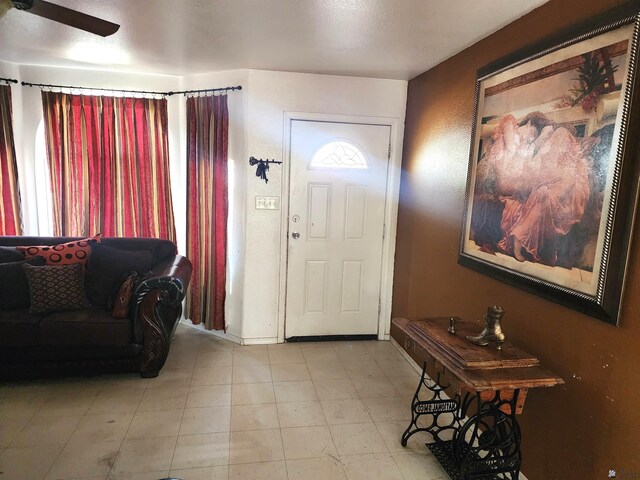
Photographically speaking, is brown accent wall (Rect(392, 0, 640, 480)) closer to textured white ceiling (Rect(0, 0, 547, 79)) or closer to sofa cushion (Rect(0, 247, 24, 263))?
textured white ceiling (Rect(0, 0, 547, 79))

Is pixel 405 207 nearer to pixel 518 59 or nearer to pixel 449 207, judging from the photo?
pixel 449 207

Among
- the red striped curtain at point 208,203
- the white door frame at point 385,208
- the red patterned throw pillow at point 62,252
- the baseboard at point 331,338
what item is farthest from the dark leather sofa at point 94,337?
the baseboard at point 331,338

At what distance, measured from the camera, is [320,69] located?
3.20 meters

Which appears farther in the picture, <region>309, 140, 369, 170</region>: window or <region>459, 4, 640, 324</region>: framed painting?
<region>309, 140, 369, 170</region>: window

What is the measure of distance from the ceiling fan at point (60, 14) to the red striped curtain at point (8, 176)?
2.28 meters

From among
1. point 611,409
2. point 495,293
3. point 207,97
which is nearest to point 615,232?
point 611,409

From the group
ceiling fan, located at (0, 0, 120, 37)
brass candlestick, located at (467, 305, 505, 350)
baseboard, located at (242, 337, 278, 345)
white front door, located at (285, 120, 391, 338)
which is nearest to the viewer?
ceiling fan, located at (0, 0, 120, 37)

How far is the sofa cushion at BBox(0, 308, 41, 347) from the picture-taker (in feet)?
8.65

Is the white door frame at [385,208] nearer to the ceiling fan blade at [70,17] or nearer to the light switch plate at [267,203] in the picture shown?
the light switch plate at [267,203]

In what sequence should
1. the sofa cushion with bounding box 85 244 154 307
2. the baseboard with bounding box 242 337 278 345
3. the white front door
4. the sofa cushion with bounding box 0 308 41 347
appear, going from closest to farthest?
the sofa cushion with bounding box 0 308 41 347, the sofa cushion with bounding box 85 244 154 307, the white front door, the baseboard with bounding box 242 337 278 345

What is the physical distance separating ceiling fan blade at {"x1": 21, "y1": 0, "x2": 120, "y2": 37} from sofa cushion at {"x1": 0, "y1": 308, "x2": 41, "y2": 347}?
191 centimetres

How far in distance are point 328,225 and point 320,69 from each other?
4.19 ft

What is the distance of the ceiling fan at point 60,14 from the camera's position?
161 centimetres

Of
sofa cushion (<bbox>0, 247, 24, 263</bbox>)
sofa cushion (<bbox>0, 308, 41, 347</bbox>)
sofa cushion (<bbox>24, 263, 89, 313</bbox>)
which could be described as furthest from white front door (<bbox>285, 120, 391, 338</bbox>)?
sofa cushion (<bbox>0, 247, 24, 263</bbox>)
